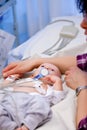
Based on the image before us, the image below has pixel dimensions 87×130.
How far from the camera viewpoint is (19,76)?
4.29 ft

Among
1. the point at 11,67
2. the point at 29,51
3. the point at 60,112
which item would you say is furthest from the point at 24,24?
the point at 60,112

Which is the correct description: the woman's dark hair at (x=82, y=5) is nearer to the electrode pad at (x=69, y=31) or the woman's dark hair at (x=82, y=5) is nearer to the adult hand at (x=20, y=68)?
the adult hand at (x=20, y=68)

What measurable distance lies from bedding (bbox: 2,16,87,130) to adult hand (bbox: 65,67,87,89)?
0.04 metres

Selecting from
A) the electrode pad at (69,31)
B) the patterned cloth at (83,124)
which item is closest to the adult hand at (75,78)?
the patterned cloth at (83,124)

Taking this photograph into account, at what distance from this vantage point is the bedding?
983 mm

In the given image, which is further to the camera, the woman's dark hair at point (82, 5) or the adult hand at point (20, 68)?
the adult hand at point (20, 68)

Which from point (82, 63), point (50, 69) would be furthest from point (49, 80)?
point (82, 63)

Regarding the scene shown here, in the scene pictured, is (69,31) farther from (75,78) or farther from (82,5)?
(82,5)

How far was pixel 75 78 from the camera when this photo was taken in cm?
113

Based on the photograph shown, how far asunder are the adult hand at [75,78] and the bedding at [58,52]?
0.04 m

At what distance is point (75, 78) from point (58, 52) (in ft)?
1.42

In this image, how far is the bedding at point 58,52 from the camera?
0.98 m

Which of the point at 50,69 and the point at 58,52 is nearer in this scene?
the point at 50,69

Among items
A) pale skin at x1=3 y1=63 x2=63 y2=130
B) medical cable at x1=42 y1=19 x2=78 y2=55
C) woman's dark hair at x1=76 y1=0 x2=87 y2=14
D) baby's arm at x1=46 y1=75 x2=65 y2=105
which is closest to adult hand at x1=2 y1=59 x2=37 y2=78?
pale skin at x1=3 y1=63 x2=63 y2=130
